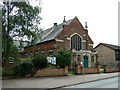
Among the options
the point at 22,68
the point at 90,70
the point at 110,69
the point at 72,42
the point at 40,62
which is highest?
the point at 72,42

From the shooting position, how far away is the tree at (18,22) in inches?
720

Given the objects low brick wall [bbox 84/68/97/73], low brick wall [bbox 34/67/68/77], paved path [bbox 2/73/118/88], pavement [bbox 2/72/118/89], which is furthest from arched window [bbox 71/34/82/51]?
paved path [bbox 2/73/118/88]

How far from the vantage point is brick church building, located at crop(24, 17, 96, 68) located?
35.4m

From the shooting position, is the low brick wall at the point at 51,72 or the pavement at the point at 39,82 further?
the low brick wall at the point at 51,72

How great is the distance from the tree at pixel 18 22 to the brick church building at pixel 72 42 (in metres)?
13.9

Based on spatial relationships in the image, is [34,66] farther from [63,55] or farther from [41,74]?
[63,55]

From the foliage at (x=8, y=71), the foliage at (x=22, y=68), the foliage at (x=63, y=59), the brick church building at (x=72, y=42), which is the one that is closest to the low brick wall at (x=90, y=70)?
the foliage at (x=63, y=59)

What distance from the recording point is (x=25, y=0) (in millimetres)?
18547

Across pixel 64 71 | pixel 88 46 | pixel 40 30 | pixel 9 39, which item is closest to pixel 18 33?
pixel 9 39

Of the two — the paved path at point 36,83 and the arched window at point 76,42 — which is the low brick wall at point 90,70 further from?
the arched window at point 76,42

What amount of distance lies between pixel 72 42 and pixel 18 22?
21367 mm

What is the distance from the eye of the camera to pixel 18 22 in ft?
61.4

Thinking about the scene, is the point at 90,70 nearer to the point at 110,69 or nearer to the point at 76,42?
the point at 110,69

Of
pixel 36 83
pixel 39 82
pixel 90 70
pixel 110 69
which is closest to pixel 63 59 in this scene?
pixel 90 70
